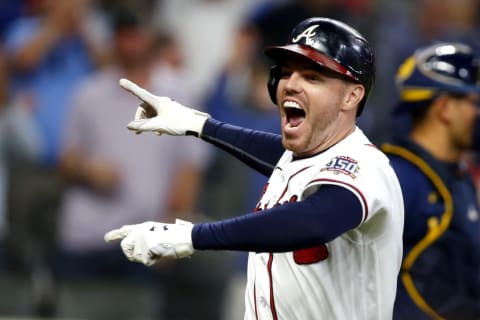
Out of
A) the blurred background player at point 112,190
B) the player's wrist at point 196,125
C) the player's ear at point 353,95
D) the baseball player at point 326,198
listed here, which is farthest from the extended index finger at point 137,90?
the blurred background player at point 112,190

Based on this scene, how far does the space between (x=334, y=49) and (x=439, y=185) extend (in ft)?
5.05

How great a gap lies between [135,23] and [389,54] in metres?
1.96

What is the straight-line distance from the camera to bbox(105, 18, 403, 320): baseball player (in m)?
3.61

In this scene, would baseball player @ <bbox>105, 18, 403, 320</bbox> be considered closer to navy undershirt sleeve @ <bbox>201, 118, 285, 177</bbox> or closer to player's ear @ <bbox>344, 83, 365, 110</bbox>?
player's ear @ <bbox>344, 83, 365, 110</bbox>

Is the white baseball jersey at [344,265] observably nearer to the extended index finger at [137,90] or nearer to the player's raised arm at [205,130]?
the player's raised arm at [205,130]

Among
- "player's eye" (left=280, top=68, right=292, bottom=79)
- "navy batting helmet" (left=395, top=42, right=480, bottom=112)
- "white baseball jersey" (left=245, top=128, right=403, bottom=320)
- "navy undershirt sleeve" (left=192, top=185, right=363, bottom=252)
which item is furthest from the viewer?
"navy batting helmet" (left=395, top=42, right=480, bottom=112)

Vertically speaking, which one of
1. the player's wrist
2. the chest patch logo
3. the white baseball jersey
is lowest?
the white baseball jersey

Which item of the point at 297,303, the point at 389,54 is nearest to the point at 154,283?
the point at 389,54

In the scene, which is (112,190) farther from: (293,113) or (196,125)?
(293,113)

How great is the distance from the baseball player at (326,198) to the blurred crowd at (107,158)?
11.8 ft

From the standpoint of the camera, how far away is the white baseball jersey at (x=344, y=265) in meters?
3.78

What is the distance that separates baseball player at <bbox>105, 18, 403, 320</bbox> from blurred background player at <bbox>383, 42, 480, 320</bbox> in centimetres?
114

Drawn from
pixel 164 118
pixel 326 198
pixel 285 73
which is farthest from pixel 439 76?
pixel 326 198

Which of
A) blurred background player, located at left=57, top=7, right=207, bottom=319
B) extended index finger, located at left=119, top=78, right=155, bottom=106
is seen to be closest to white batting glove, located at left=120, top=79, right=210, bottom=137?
extended index finger, located at left=119, top=78, right=155, bottom=106
